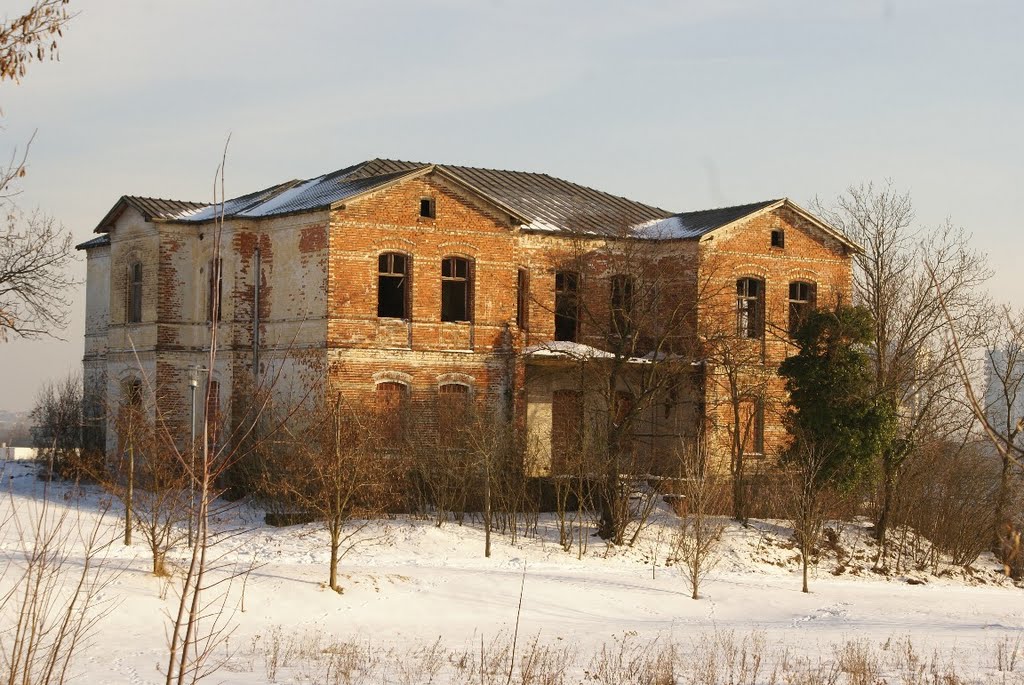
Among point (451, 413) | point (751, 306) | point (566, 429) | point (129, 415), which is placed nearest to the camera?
point (129, 415)

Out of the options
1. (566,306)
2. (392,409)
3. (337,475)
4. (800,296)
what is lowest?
(337,475)

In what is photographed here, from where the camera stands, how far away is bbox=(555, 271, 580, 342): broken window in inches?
1325

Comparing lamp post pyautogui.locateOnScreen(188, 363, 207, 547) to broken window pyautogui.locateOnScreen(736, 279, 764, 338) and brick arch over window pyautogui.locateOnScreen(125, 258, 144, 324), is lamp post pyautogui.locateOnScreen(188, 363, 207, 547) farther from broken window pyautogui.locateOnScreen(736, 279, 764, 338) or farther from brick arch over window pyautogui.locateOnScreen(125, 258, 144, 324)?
broken window pyautogui.locateOnScreen(736, 279, 764, 338)

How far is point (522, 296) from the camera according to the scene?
3331 cm

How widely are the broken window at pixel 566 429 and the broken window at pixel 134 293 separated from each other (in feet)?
38.0

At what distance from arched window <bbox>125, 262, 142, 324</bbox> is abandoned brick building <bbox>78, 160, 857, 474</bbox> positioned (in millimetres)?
55

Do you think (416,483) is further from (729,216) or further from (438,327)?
(729,216)

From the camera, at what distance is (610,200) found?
37.8 metres

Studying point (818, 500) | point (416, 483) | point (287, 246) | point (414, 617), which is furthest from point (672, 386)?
point (414, 617)

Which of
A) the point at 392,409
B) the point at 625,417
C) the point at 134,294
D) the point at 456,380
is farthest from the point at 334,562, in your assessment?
the point at 134,294

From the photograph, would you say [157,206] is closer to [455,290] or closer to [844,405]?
[455,290]

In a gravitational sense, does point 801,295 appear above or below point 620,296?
above

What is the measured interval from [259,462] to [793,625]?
13.3 meters

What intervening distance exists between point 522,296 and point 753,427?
24.4ft
